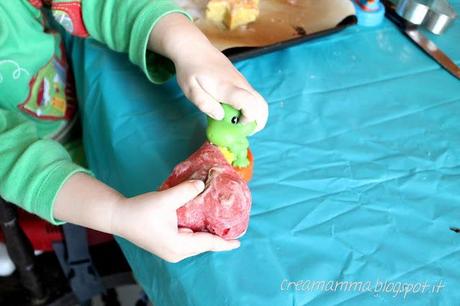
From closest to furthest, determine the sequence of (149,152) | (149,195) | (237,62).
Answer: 1. (149,195)
2. (149,152)
3. (237,62)

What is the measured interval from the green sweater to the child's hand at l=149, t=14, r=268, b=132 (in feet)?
0.07

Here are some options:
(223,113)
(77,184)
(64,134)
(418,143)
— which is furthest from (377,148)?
(64,134)

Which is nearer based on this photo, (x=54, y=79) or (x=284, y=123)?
(x=284, y=123)

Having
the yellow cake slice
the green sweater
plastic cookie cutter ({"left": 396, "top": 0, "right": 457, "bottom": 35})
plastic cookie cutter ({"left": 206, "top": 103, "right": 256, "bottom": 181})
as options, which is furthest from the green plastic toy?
plastic cookie cutter ({"left": 396, "top": 0, "right": 457, "bottom": 35})

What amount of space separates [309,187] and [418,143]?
0.50ft

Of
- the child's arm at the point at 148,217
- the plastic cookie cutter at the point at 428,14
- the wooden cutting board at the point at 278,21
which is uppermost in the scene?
the plastic cookie cutter at the point at 428,14

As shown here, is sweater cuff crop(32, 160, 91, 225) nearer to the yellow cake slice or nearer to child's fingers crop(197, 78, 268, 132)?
child's fingers crop(197, 78, 268, 132)

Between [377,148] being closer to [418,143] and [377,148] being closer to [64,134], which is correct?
[418,143]

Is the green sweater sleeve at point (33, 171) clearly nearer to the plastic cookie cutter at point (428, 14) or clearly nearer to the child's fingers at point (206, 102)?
the child's fingers at point (206, 102)

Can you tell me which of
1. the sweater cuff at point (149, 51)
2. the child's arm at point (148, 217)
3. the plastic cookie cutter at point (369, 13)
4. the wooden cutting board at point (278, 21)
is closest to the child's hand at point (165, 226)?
the child's arm at point (148, 217)

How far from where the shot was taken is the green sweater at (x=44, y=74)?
0.44m

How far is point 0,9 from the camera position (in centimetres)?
55

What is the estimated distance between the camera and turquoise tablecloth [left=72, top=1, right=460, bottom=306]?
40 cm

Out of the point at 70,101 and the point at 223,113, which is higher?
the point at 223,113
